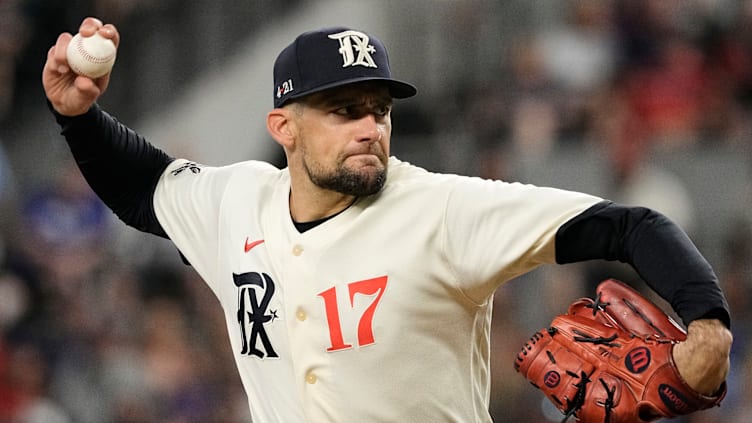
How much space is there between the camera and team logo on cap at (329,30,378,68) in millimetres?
3708

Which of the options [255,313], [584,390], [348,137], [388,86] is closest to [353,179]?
[348,137]

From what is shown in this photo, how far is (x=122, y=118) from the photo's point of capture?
397 inches

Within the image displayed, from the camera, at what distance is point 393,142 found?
9.13 metres

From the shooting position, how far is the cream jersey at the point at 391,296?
343 centimetres

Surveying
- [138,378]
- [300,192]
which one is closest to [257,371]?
[300,192]

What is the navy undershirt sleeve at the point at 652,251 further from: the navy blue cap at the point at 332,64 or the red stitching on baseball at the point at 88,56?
the red stitching on baseball at the point at 88,56

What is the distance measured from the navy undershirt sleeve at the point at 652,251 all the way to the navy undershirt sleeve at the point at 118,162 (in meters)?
1.67

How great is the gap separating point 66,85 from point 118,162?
334mm

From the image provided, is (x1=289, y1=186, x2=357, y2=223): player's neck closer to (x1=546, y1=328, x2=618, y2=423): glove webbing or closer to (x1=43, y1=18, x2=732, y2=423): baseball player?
(x1=43, y1=18, x2=732, y2=423): baseball player

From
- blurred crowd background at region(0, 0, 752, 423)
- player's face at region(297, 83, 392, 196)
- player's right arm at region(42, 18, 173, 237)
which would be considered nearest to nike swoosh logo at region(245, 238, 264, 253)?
player's face at region(297, 83, 392, 196)

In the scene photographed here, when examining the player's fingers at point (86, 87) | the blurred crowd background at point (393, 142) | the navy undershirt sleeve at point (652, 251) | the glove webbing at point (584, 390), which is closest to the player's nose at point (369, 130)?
the navy undershirt sleeve at point (652, 251)

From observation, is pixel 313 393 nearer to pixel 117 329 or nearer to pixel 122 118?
pixel 117 329

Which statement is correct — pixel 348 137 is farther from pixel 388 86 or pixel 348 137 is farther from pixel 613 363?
pixel 613 363

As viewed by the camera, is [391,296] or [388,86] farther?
[388,86]
